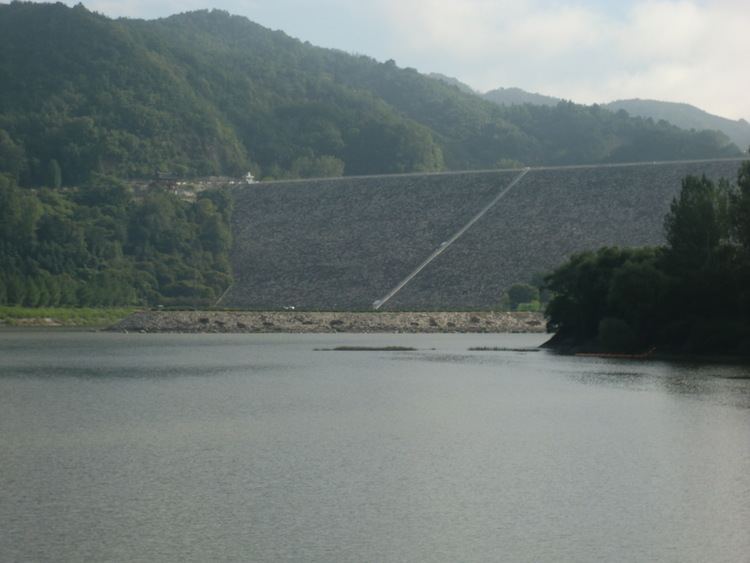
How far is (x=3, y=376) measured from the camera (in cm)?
4228

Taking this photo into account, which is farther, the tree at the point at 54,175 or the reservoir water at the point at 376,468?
the tree at the point at 54,175

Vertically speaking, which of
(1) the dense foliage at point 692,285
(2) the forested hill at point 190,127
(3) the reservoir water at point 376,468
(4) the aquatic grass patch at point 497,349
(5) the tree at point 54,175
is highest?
(2) the forested hill at point 190,127

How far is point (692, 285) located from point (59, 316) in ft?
183

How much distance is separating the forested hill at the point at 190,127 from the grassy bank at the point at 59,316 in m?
39.5

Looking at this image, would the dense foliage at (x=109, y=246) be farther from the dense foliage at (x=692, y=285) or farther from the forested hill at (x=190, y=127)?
the dense foliage at (x=692, y=285)

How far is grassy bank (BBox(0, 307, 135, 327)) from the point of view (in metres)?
94.3

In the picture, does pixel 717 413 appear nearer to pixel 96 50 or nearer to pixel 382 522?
pixel 382 522

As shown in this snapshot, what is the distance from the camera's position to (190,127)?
153625 millimetres

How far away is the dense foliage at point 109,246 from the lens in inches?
4031

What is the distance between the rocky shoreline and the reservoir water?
43.3 metres

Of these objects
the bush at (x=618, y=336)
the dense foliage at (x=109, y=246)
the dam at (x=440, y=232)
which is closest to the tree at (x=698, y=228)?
the bush at (x=618, y=336)

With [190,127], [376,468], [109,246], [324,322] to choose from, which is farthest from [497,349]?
[190,127]

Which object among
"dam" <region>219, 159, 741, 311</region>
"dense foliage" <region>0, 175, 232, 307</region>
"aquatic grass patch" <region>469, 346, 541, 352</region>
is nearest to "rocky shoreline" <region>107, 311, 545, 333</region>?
"dam" <region>219, 159, 741, 311</region>

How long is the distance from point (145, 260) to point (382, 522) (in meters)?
→ 99.9
